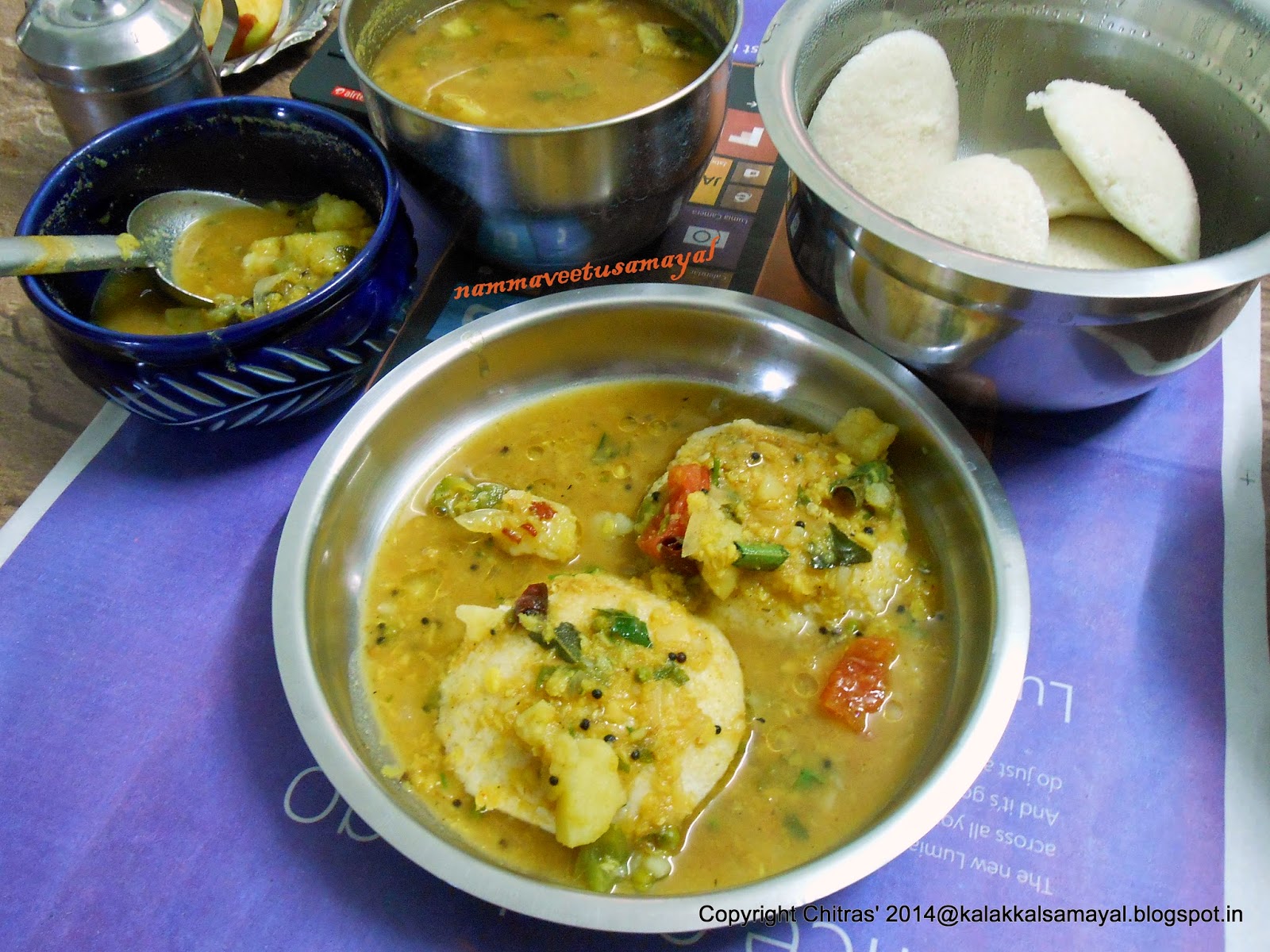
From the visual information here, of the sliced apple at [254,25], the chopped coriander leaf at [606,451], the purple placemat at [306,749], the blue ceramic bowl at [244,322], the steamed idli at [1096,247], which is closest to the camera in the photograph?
the purple placemat at [306,749]

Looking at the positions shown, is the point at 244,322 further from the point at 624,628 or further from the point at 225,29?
the point at 225,29

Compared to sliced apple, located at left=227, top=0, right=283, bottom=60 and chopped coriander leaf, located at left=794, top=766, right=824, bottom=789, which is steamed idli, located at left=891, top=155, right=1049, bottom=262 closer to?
chopped coriander leaf, located at left=794, top=766, right=824, bottom=789

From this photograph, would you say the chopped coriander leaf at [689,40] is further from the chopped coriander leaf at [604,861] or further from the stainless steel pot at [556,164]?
the chopped coriander leaf at [604,861]

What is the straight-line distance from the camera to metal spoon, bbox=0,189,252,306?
1.51m

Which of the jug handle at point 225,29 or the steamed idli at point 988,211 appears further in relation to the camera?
the jug handle at point 225,29

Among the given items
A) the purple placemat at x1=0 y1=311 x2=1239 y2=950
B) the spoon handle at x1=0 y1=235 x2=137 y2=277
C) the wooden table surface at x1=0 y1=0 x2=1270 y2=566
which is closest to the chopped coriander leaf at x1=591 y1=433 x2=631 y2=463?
the purple placemat at x1=0 y1=311 x2=1239 y2=950

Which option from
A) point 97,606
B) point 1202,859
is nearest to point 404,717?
point 97,606

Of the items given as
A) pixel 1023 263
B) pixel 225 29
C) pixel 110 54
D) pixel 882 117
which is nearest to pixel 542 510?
pixel 1023 263

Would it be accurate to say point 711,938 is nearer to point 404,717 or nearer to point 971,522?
point 404,717

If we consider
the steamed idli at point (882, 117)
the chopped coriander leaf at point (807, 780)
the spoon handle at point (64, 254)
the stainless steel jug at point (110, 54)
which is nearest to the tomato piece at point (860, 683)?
the chopped coriander leaf at point (807, 780)

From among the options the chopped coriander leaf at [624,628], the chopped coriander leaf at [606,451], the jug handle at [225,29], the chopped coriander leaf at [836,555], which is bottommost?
the chopped coriander leaf at [606,451]

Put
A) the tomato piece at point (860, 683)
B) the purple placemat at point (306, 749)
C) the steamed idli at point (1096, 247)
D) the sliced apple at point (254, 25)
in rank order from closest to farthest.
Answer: the purple placemat at point (306, 749) < the tomato piece at point (860, 683) < the steamed idli at point (1096, 247) < the sliced apple at point (254, 25)

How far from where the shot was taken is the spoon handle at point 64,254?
1.49 m

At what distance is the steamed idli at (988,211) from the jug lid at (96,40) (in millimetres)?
1781
